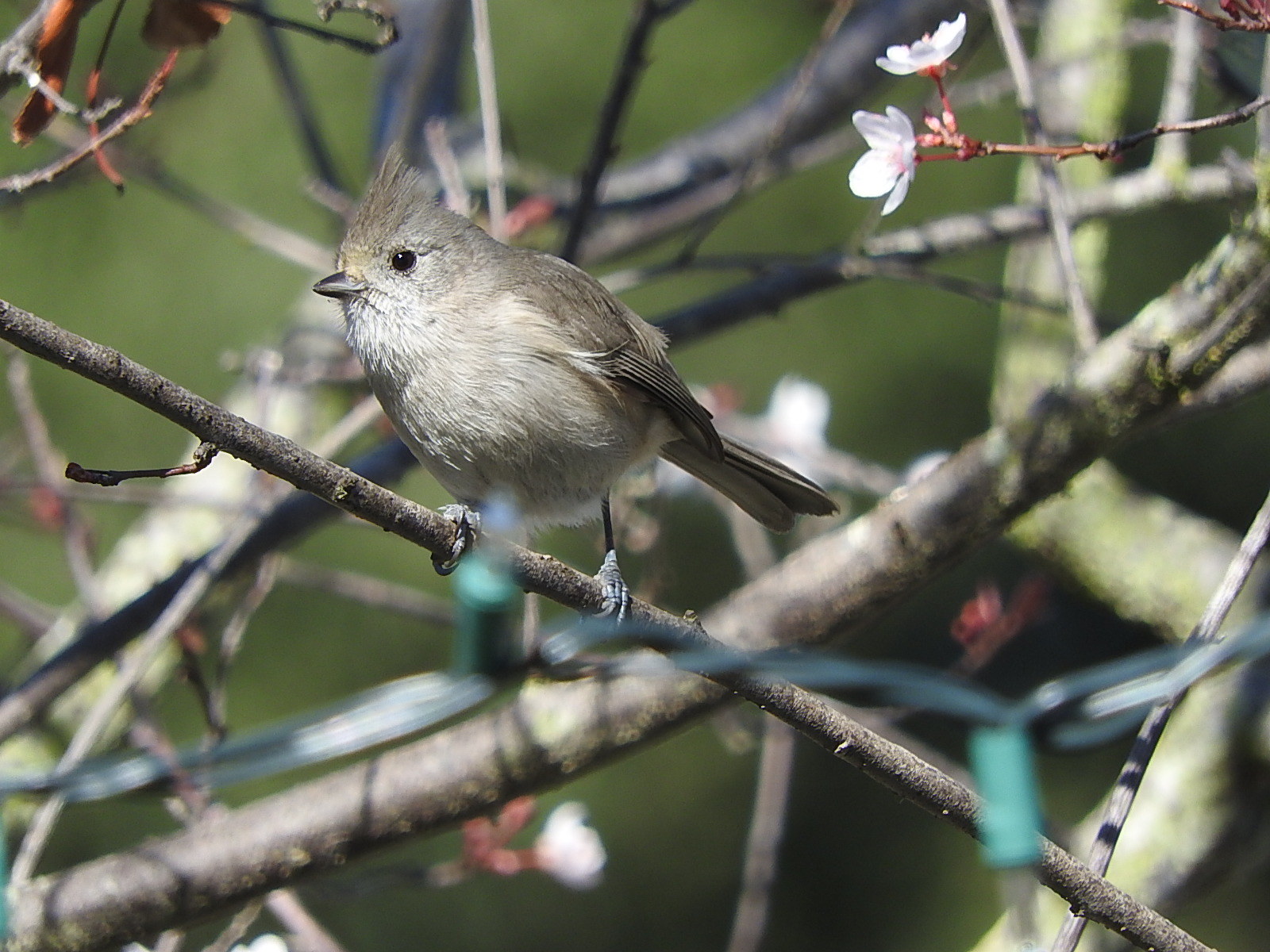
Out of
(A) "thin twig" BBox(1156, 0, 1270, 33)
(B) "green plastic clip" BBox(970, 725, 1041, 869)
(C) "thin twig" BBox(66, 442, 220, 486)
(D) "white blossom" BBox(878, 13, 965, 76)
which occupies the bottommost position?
(B) "green plastic clip" BBox(970, 725, 1041, 869)

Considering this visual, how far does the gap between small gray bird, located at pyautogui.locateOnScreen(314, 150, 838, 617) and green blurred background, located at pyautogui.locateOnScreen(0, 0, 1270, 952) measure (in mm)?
1931

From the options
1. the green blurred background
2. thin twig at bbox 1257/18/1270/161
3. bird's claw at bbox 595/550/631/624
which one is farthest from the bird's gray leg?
the green blurred background

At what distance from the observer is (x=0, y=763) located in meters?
2.68

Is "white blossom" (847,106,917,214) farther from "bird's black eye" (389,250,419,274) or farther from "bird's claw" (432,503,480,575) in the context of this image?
"bird's black eye" (389,250,419,274)

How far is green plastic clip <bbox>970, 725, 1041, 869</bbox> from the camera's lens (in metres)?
1.05

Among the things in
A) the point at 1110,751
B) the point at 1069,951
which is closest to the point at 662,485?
the point at 1069,951

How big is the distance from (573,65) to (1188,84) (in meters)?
3.37

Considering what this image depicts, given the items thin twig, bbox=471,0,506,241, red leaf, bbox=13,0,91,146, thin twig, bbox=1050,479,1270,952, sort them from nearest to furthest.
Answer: thin twig, bbox=1050,479,1270,952
red leaf, bbox=13,0,91,146
thin twig, bbox=471,0,506,241

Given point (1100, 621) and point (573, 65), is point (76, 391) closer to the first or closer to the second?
point (573, 65)

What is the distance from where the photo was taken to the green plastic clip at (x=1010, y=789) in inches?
41.5

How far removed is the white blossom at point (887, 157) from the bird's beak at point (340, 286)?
1.04m

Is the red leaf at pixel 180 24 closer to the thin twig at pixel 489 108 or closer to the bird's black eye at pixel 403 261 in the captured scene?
the thin twig at pixel 489 108

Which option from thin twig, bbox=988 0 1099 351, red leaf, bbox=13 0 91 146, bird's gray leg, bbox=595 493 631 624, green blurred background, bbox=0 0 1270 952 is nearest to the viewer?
red leaf, bbox=13 0 91 146

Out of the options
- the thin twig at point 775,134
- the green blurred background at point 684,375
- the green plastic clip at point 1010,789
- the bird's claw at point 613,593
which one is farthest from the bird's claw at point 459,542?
the green blurred background at point 684,375
